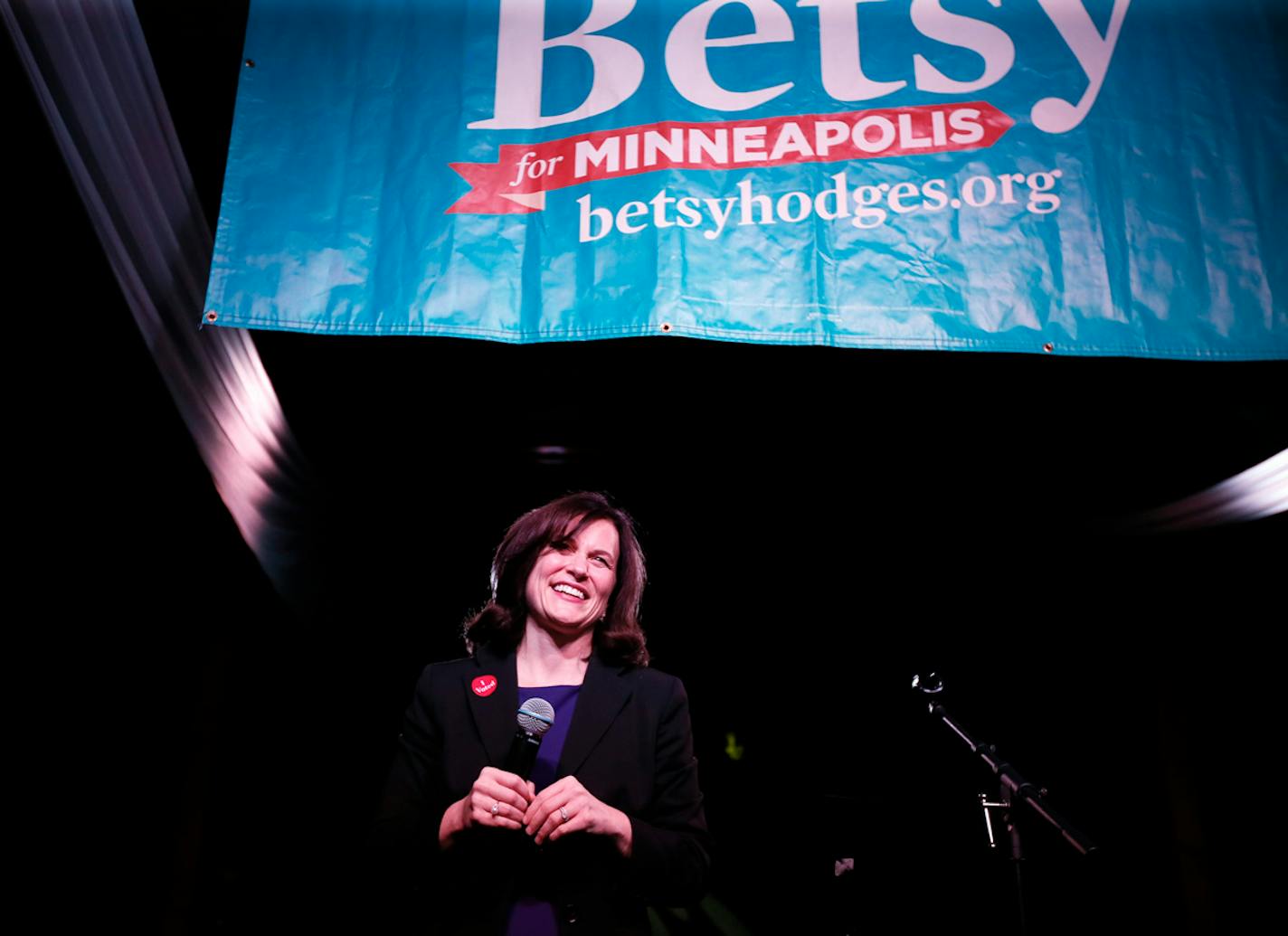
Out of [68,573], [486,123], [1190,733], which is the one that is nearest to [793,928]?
[1190,733]

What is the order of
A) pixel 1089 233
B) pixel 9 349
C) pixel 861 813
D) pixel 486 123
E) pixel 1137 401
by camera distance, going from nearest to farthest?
pixel 1089 233, pixel 486 123, pixel 9 349, pixel 861 813, pixel 1137 401

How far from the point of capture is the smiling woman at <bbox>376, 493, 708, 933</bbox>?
1.59 metres

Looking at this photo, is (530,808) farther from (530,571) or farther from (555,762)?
(530,571)

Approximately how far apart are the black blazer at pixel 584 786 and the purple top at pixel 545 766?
22mm

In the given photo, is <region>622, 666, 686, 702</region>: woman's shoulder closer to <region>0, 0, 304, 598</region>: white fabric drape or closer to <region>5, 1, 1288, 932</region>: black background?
<region>0, 0, 304, 598</region>: white fabric drape

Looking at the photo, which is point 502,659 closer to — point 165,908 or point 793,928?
point 165,908

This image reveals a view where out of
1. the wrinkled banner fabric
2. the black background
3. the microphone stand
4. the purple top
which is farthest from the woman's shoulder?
the black background

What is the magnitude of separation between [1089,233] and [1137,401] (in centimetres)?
347

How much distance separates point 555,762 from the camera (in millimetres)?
1780

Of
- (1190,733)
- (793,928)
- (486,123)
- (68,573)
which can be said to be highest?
(486,123)

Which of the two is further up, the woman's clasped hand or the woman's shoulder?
the woman's shoulder

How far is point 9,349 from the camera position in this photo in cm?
264

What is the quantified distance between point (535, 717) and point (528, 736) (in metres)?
0.07

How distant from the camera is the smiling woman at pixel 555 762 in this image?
1.59m
